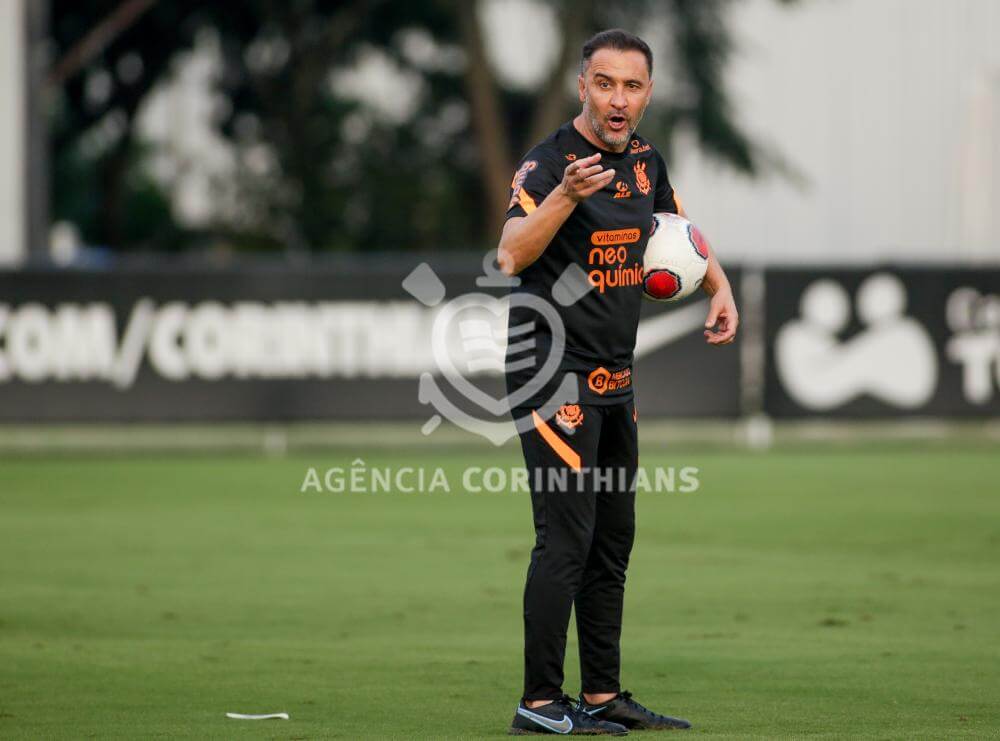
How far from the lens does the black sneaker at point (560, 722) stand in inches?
241

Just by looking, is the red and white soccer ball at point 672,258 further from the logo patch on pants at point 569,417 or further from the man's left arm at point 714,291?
the logo patch on pants at point 569,417

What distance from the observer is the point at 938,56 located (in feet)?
132

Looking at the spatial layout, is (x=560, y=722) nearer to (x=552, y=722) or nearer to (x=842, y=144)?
(x=552, y=722)

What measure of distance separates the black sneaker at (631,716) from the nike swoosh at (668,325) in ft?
41.5

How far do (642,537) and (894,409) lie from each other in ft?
24.1

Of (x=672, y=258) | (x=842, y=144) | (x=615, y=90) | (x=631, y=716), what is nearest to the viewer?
(x=615, y=90)

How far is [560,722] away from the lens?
20.0 feet

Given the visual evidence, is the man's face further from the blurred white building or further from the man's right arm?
the blurred white building

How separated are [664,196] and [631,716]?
6.27 feet

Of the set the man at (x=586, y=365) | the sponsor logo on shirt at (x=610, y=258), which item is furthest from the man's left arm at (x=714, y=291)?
the sponsor logo on shirt at (x=610, y=258)

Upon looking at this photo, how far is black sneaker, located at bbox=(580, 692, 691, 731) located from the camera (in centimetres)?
624

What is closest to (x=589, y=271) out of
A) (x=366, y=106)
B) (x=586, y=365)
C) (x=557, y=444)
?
(x=586, y=365)

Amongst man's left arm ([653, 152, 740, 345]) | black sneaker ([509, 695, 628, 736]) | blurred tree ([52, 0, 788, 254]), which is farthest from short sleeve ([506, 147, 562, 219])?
blurred tree ([52, 0, 788, 254])

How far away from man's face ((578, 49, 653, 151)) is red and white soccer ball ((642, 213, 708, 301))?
0.56m
